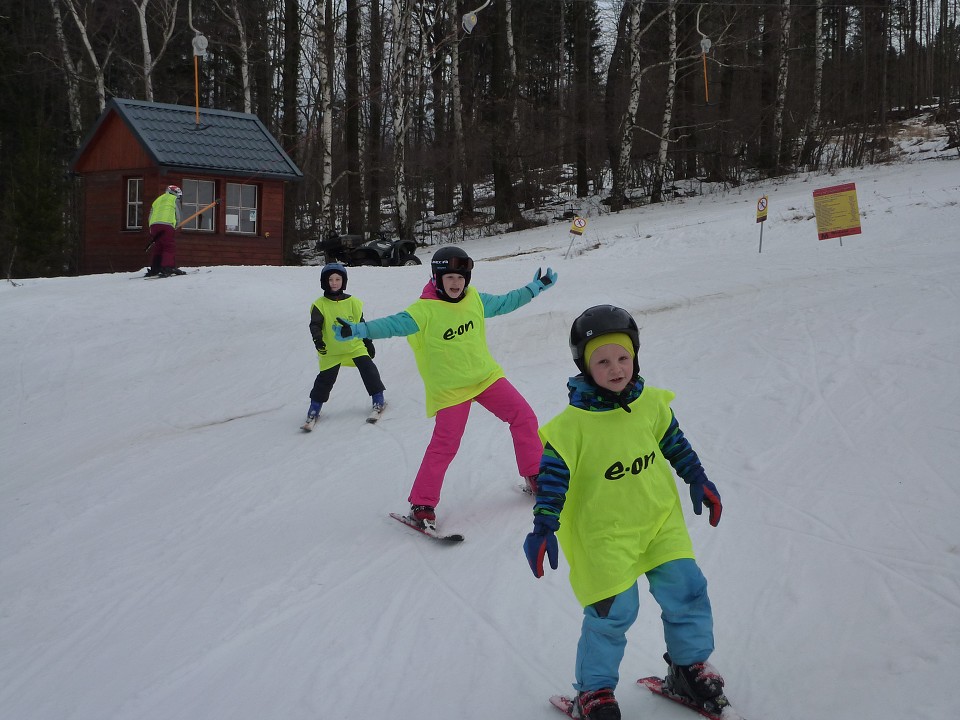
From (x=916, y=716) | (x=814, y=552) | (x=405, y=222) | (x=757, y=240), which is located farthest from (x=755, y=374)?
(x=405, y=222)

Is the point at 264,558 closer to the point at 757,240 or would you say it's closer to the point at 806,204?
the point at 757,240

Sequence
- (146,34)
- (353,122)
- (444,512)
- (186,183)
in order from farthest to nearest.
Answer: (353,122) < (146,34) < (186,183) < (444,512)

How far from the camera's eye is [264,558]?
550 centimetres

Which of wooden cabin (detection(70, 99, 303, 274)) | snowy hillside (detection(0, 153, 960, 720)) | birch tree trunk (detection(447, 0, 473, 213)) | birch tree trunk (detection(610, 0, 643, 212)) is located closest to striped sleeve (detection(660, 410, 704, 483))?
snowy hillside (detection(0, 153, 960, 720))

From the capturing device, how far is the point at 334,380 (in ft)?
28.6

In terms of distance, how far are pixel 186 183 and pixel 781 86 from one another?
54.8ft

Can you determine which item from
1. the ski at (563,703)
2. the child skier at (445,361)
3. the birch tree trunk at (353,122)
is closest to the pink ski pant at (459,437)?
the child skier at (445,361)

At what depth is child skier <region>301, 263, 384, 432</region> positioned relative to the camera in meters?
8.57

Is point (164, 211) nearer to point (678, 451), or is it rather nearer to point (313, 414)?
point (313, 414)

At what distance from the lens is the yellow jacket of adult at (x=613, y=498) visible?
10.7ft

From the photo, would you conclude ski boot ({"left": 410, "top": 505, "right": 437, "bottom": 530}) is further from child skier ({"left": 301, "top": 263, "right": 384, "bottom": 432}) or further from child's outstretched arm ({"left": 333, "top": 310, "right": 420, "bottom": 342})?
child skier ({"left": 301, "top": 263, "right": 384, "bottom": 432})

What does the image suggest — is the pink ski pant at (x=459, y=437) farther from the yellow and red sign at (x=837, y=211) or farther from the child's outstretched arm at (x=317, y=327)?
the yellow and red sign at (x=837, y=211)

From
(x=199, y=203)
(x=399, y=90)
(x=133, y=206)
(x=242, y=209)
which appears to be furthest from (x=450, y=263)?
(x=399, y=90)

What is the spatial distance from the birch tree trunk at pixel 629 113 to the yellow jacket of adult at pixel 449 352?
68.1 feet
